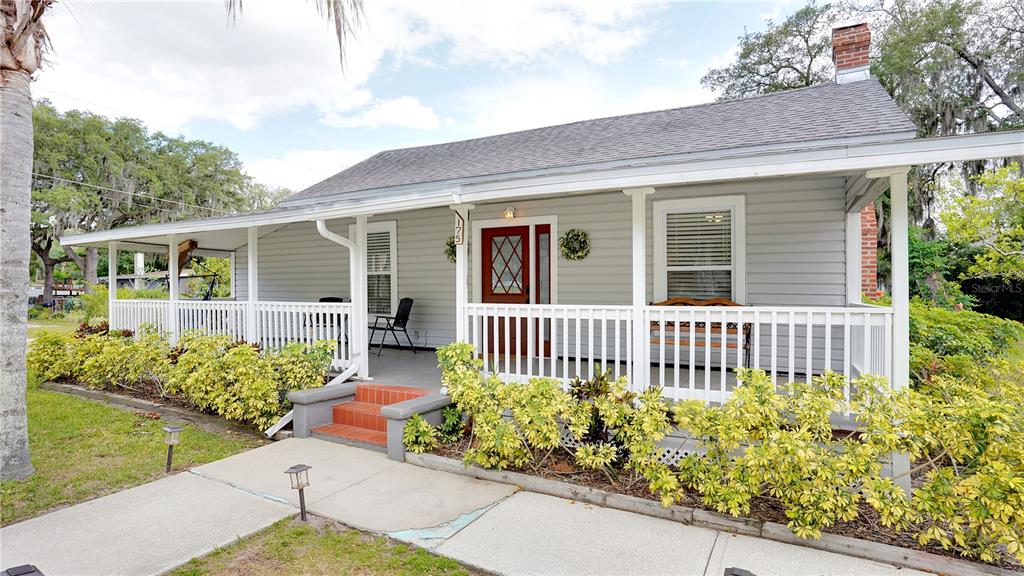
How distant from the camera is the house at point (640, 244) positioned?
363 cm

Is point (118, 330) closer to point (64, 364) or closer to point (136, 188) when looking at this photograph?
point (64, 364)

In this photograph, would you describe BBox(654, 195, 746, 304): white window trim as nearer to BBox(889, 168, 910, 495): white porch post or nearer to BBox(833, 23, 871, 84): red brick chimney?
BBox(889, 168, 910, 495): white porch post

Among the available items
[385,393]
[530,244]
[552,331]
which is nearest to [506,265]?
[530,244]

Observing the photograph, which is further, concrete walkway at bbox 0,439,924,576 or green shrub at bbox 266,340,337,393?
green shrub at bbox 266,340,337,393

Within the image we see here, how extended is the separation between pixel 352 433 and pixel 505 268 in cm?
322

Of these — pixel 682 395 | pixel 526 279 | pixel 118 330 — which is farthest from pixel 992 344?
pixel 118 330

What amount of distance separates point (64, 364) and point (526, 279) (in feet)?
22.7

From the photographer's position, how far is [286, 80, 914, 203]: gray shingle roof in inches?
205

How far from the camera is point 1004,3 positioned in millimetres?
13133

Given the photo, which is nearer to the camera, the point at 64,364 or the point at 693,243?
the point at 693,243

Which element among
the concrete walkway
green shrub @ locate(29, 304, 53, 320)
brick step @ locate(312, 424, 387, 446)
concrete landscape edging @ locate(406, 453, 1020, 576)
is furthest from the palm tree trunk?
green shrub @ locate(29, 304, 53, 320)

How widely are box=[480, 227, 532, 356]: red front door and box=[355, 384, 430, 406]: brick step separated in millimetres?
2003

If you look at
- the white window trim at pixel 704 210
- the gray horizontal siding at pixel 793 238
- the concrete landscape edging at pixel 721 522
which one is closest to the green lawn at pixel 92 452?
the concrete landscape edging at pixel 721 522

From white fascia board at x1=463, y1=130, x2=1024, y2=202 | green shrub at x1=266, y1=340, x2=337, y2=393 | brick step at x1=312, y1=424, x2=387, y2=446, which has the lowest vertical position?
brick step at x1=312, y1=424, x2=387, y2=446
